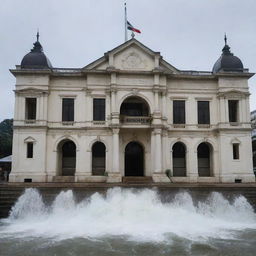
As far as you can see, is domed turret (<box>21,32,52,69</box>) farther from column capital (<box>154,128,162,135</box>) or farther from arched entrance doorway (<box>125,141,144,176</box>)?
column capital (<box>154,128,162,135</box>)

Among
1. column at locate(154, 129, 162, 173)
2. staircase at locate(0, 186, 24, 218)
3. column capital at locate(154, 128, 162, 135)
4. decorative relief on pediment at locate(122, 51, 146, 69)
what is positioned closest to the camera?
staircase at locate(0, 186, 24, 218)

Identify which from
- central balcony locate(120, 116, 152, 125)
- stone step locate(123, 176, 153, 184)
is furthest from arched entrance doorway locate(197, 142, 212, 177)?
central balcony locate(120, 116, 152, 125)

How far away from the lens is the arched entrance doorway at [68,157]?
95.0 ft

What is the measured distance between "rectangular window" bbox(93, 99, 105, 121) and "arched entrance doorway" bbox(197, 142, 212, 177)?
36.2ft

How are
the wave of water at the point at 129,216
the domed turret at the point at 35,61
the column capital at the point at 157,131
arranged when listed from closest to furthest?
the wave of water at the point at 129,216 → the column capital at the point at 157,131 → the domed turret at the point at 35,61

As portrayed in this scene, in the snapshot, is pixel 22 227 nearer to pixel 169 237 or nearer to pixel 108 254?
pixel 108 254

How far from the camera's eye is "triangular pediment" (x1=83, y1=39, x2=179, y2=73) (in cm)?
2817

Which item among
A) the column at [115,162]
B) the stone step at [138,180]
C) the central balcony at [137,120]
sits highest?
the central balcony at [137,120]

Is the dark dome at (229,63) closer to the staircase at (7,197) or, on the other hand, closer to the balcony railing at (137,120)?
the balcony railing at (137,120)

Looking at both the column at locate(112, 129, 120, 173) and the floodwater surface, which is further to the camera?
the column at locate(112, 129, 120, 173)

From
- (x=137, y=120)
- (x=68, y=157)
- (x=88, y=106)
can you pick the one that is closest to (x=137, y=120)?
(x=137, y=120)

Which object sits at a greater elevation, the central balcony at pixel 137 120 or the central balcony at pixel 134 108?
the central balcony at pixel 134 108

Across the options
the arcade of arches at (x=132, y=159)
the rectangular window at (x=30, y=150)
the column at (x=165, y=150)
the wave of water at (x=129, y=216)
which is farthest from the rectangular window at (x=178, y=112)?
the rectangular window at (x=30, y=150)

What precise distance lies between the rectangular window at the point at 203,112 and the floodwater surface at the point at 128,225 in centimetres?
1185
